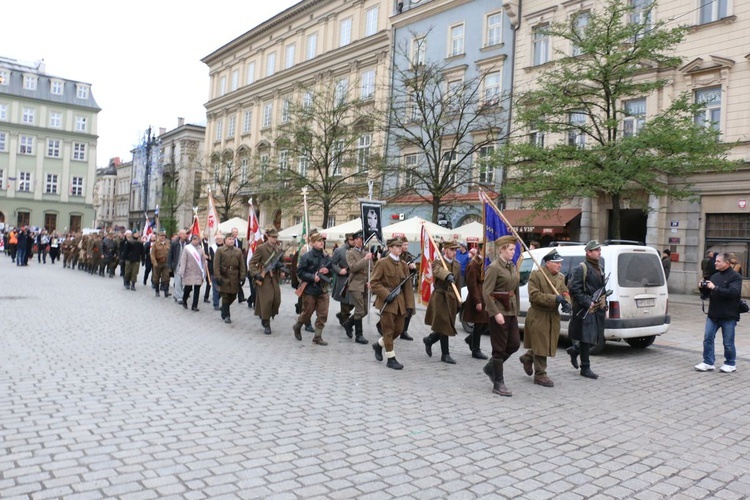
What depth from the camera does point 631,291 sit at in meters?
9.64

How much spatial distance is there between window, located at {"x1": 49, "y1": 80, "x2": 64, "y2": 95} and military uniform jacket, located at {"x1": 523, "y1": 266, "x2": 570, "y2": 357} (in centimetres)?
7585

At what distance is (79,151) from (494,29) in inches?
2292

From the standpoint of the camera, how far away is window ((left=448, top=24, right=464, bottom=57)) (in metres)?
30.9

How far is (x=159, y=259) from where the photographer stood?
56.3 ft

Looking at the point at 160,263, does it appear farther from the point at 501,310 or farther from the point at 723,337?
the point at 723,337

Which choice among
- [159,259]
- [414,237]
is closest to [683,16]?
[414,237]

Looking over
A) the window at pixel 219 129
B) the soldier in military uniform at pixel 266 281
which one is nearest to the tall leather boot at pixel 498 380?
the soldier in military uniform at pixel 266 281

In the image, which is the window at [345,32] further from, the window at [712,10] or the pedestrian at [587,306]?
the pedestrian at [587,306]

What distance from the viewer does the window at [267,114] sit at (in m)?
44.2

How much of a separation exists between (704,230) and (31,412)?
71.6 ft

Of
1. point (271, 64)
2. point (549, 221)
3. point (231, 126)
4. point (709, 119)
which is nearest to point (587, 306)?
point (709, 119)

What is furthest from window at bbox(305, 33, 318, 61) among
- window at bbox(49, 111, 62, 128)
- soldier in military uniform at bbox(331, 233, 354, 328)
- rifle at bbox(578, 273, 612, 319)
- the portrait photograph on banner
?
window at bbox(49, 111, 62, 128)

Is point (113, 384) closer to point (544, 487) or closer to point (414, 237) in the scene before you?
point (544, 487)

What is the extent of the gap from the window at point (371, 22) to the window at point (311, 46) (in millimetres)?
4893
